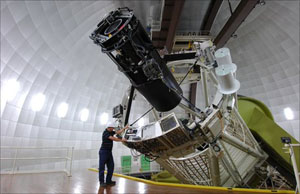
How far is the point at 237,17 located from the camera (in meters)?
9.83

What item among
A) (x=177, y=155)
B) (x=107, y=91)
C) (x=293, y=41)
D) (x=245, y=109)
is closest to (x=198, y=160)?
(x=177, y=155)

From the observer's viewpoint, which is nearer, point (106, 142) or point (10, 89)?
point (106, 142)

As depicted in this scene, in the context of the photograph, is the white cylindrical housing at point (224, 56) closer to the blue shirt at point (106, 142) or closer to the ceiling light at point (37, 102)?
the blue shirt at point (106, 142)

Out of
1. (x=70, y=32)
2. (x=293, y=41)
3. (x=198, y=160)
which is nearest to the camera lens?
(x=198, y=160)

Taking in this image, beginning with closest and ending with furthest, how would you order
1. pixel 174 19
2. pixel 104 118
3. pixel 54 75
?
pixel 54 75 → pixel 174 19 → pixel 104 118

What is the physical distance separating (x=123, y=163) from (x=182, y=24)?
11169 mm

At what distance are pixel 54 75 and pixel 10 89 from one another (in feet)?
7.71

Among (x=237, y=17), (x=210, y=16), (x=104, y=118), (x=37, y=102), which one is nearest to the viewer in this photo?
(x=37, y=102)

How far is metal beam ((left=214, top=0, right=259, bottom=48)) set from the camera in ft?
29.7

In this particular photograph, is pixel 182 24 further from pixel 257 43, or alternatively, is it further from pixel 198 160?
pixel 198 160

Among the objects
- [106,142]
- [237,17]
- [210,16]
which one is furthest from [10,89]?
[210,16]

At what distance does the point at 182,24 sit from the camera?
41.4 feet

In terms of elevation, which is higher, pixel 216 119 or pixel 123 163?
pixel 216 119

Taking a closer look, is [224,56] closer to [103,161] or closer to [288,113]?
[103,161]
